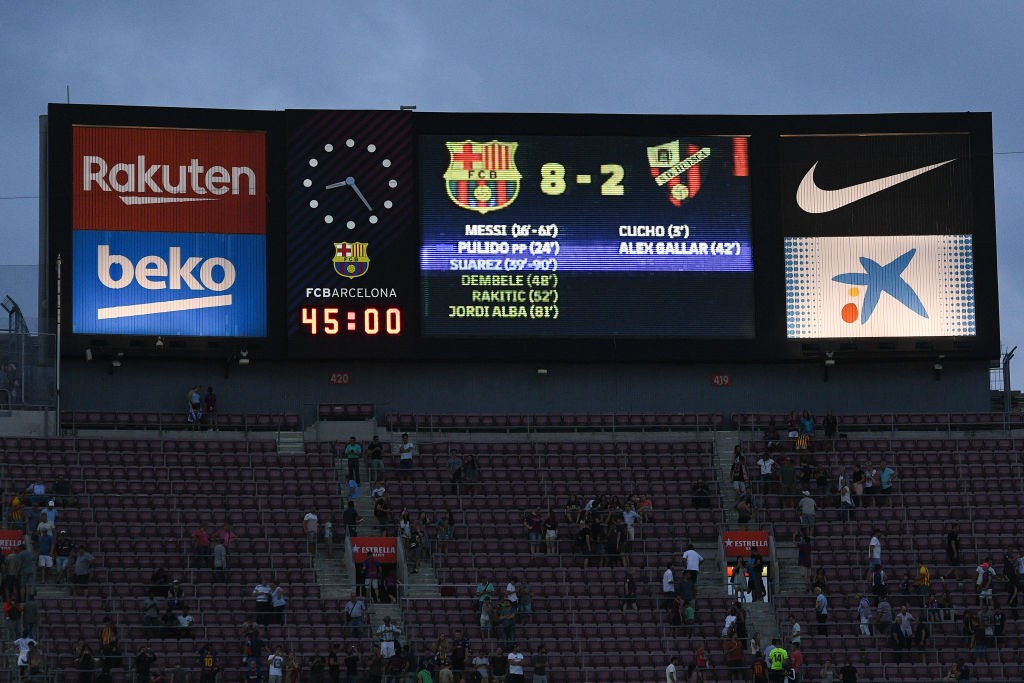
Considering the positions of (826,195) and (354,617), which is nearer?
(354,617)

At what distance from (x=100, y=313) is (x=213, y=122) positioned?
5102 mm

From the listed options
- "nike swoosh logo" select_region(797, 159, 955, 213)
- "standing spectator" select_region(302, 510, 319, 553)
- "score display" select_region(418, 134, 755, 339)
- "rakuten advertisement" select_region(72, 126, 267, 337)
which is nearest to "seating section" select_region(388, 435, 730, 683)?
"standing spectator" select_region(302, 510, 319, 553)

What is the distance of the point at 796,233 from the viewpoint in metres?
45.4

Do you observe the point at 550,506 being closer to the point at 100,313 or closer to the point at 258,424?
the point at 258,424

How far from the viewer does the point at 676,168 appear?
45.2 meters

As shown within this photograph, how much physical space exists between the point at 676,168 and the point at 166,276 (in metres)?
12.0

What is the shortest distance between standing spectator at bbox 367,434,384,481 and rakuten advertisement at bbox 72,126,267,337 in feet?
12.8

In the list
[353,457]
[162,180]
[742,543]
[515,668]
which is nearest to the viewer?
[515,668]

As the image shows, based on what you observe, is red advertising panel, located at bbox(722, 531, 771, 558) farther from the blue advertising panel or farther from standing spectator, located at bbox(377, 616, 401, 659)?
the blue advertising panel

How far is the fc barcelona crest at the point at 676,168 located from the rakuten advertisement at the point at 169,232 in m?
9.11

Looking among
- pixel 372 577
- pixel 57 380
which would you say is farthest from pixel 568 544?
pixel 57 380

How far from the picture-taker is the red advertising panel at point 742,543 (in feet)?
133

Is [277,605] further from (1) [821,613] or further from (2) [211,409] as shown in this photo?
(1) [821,613]

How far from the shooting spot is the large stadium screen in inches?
1781
